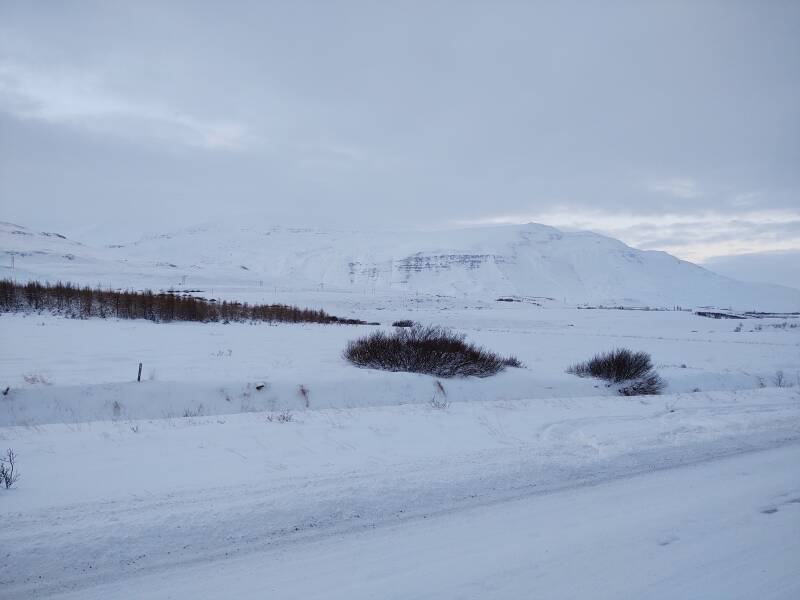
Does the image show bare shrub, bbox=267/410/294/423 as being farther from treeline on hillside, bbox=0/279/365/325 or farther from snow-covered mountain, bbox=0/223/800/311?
snow-covered mountain, bbox=0/223/800/311

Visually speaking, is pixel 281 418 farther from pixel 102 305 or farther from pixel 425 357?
pixel 102 305

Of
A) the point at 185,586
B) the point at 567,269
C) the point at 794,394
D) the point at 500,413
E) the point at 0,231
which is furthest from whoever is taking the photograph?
the point at 567,269

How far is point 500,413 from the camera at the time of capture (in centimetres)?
797

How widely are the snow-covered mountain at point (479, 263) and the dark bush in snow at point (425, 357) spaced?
62244mm

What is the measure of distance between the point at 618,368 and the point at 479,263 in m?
99.8

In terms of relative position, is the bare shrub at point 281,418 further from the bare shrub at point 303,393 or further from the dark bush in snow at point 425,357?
the dark bush in snow at point 425,357

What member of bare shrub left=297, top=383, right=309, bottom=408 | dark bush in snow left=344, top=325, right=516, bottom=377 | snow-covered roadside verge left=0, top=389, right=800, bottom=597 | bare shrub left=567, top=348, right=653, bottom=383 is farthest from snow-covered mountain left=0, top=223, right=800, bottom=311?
snow-covered roadside verge left=0, top=389, right=800, bottom=597

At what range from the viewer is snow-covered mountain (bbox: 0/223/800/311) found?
3735 inches

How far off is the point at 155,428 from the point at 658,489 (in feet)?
19.6

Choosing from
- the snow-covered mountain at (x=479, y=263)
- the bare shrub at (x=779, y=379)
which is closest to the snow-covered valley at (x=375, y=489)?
the bare shrub at (x=779, y=379)

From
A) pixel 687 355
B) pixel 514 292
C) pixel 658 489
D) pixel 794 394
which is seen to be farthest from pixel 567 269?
pixel 658 489

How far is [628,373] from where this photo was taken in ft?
39.1

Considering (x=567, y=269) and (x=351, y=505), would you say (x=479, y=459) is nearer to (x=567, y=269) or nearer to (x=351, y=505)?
(x=351, y=505)

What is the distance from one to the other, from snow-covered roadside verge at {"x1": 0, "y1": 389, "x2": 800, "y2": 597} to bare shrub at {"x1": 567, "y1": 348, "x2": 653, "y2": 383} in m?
3.63
